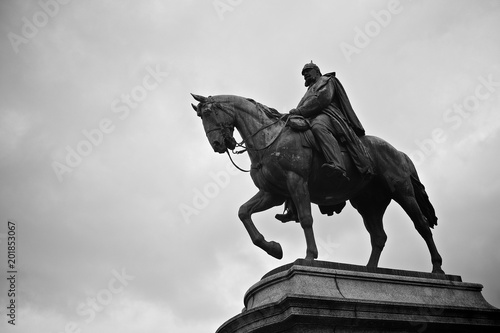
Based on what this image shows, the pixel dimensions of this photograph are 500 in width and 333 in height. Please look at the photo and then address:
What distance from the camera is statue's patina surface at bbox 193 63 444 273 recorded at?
12.0 metres

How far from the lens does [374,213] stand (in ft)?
44.9

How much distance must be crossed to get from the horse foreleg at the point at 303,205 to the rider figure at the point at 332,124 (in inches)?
23.1

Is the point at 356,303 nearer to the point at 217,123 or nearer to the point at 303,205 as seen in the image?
the point at 303,205

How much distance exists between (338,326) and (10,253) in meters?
10.6

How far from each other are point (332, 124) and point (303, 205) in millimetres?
1957

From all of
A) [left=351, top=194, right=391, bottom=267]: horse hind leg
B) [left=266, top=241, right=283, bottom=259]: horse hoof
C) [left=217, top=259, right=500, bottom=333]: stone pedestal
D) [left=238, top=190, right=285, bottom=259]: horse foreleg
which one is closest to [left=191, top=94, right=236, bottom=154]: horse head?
[left=238, top=190, right=285, bottom=259]: horse foreleg

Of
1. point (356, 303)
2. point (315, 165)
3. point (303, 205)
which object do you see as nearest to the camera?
point (356, 303)

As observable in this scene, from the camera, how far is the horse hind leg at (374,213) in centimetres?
1355

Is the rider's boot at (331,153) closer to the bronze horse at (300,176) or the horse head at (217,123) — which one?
the bronze horse at (300,176)

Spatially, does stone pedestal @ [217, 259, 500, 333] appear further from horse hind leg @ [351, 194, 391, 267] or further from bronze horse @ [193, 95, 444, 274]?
horse hind leg @ [351, 194, 391, 267]

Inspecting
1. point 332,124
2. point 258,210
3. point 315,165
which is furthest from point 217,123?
point 332,124

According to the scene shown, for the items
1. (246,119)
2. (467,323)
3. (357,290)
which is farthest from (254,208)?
(467,323)

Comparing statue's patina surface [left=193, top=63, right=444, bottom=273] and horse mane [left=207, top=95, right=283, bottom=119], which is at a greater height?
horse mane [left=207, top=95, right=283, bottom=119]

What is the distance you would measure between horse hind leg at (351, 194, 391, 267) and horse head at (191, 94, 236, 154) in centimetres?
326
